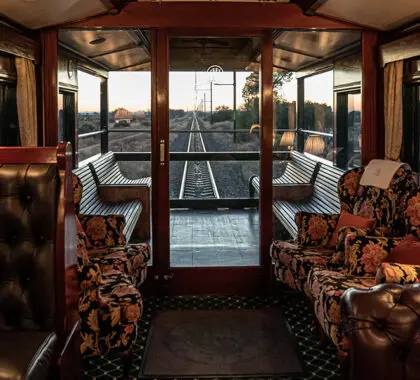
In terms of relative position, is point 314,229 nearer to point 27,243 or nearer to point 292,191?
point 292,191

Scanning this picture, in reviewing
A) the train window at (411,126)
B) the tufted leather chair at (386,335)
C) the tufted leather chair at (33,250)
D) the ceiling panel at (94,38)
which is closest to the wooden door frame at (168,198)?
the ceiling panel at (94,38)

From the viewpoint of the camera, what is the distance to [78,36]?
4.71 meters

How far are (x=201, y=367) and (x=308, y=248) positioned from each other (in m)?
1.30

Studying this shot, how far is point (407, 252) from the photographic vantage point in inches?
122

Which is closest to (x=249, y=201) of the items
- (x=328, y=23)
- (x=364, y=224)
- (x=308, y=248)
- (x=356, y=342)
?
(x=308, y=248)

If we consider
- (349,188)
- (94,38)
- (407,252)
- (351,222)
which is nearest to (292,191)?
(349,188)

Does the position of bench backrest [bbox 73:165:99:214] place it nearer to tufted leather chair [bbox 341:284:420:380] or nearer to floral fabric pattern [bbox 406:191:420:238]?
floral fabric pattern [bbox 406:191:420:238]

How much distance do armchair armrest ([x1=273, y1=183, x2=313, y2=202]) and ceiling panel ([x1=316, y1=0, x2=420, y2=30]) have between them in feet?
4.67

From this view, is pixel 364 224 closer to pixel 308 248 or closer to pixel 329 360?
pixel 308 248

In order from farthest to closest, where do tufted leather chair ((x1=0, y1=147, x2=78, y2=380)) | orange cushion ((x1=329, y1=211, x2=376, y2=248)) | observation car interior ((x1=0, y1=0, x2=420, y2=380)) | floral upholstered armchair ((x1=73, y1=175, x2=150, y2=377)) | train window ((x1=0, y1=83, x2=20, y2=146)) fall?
train window ((x1=0, y1=83, x2=20, y2=146)), orange cushion ((x1=329, y1=211, x2=376, y2=248)), observation car interior ((x1=0, y1=0, x2=420, y2=380)), floral upholstered armchair ((x1=73, y1=175, x2=150, y2=377)), tufted leather chair ((x1=0, y1=147, x2=78, y2=380))

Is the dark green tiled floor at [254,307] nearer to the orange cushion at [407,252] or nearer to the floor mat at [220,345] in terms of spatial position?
the floor mat at [220,345]

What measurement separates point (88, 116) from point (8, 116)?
97cm

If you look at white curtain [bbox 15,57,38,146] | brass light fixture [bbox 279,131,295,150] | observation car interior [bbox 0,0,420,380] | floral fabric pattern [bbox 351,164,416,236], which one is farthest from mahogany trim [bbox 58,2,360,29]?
floral fabric pattern [bbox 351,164,416,236]

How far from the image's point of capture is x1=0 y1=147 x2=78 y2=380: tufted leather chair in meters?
2.08
